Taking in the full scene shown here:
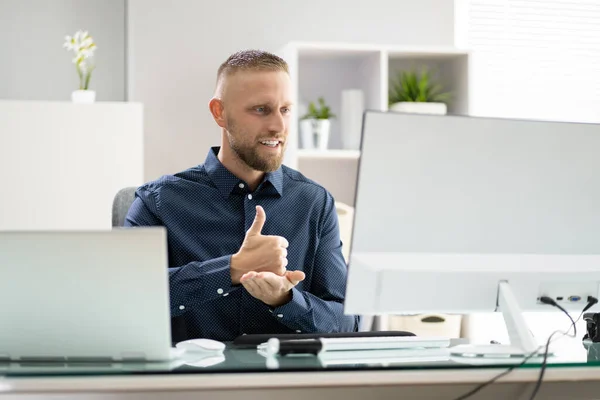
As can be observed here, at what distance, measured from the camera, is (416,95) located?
3.84 metres

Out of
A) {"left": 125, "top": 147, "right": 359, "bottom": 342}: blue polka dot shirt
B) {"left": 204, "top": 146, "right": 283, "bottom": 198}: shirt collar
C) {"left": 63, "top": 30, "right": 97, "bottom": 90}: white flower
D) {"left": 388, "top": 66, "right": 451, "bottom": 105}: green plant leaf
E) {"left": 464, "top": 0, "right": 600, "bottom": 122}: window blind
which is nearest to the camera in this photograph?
{"left": 125, "top": 147, "right": 359, "bottom": 342}: blue polka dot shirt

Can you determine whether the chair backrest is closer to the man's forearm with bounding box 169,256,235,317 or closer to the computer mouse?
the man's forearm with bounding box 169,256,235,317

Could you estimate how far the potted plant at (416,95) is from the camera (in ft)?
12.4

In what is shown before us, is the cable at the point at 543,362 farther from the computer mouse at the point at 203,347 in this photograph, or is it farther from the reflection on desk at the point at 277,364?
the computer mouse at the point at 203,347

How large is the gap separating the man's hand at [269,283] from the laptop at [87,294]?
47cm

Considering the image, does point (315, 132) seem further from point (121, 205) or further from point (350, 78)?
point (121, 205)

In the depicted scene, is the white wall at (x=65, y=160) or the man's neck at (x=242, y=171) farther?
the white wall at (x=65, y=160)

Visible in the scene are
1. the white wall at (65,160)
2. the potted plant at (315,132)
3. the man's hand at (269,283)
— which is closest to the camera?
the man's hand at (269,283)

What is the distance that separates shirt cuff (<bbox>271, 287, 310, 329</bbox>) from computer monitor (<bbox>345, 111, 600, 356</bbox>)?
1.72 feet

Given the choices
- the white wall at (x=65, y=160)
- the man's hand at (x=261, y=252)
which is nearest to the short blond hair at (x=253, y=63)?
the man's hand at (x=261, y=252)

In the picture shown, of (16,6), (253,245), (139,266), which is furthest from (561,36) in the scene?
(139,266)

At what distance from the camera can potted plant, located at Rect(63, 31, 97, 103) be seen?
352 cm

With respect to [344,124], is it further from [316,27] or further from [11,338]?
[11,338]

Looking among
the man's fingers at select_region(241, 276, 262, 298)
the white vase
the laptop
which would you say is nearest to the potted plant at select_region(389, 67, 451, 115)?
the white vase
